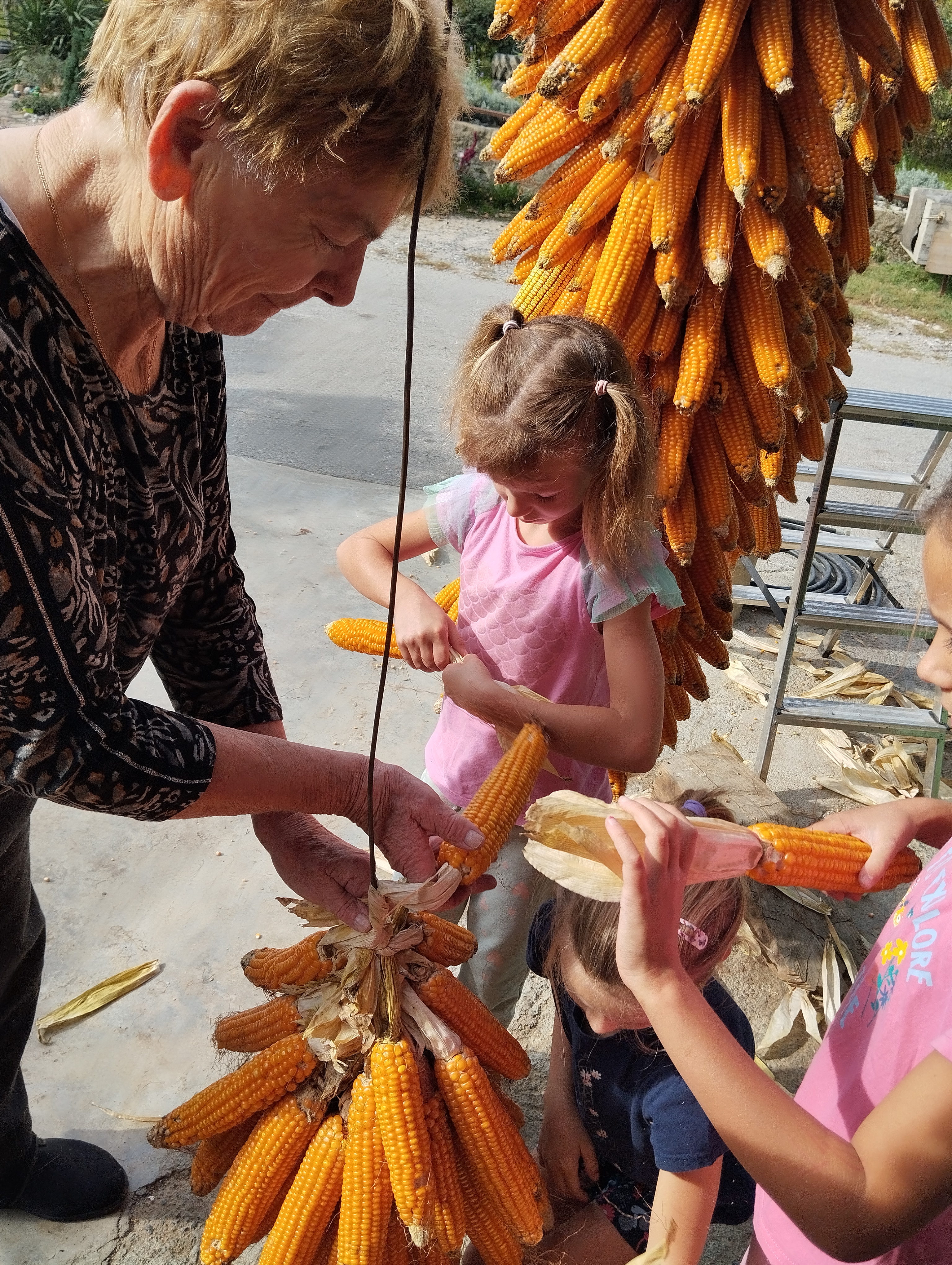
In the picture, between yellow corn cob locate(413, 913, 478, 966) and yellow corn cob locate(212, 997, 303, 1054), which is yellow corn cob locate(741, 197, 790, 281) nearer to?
yellow corn cob locate(413, 913, 478, 966)

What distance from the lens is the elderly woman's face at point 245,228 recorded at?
1.16m

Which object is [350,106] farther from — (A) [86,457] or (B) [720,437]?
(B) [720,437]

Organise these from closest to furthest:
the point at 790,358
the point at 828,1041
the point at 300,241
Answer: the point at 300,241 < the point at 828,1041 < the point at 790,358

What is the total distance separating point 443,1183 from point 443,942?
1.24 ft

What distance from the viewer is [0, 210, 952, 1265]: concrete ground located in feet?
7.64

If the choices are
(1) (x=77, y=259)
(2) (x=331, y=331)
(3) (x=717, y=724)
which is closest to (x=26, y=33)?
(2) (x=331, y=331)

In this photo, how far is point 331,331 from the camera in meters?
7.93

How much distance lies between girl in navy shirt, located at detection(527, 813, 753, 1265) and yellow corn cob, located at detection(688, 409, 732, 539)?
1.04 m

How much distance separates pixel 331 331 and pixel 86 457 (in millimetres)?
7001

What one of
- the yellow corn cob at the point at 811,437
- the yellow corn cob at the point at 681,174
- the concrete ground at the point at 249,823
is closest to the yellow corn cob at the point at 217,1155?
the concrete ground at the point at 249,823

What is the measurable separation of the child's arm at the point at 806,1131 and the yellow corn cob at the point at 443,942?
0.54 m

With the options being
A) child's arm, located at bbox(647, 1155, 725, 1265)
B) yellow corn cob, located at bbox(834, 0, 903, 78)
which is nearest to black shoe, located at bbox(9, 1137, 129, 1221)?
child's arm, located at bbox(647, 1155, 725, 1265)

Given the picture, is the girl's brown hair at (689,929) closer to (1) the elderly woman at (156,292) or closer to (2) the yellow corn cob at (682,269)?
(1) the elderly woman at (156,292)

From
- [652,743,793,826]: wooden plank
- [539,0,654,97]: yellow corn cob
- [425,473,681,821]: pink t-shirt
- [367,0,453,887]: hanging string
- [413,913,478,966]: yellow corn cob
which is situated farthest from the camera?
[652,743,793,826]: wooden plank
